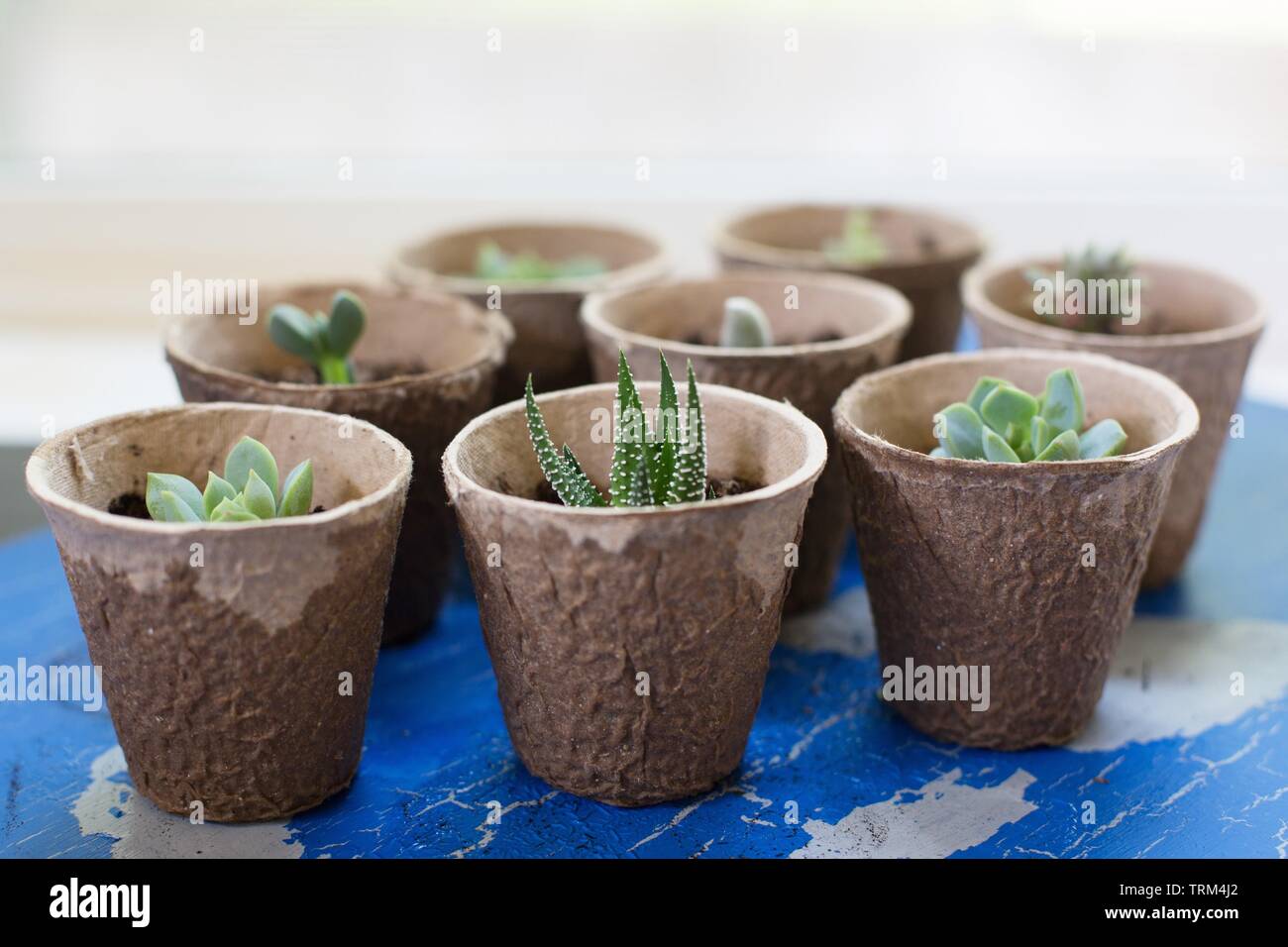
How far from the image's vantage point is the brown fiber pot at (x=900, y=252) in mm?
2387

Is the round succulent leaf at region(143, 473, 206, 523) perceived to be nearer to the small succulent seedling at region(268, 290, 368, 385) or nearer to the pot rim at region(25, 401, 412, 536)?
the pot rim at region(25, 401, 412, 536)

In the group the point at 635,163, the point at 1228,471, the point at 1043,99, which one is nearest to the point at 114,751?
the point at 1228,471

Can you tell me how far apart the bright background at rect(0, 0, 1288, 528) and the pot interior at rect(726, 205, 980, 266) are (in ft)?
1.77

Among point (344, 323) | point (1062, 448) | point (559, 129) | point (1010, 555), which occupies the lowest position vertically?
point (1010, 555)

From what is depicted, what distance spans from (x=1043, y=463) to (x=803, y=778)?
0.46 metres

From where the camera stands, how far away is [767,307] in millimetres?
2250

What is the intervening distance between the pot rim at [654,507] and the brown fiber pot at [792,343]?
96mm

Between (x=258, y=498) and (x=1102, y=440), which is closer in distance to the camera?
(x=258, y=498)

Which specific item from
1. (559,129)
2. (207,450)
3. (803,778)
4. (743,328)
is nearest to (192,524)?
(207,450)

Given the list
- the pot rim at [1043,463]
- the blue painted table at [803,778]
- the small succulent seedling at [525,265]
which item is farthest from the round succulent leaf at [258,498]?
the small succulent seedling at [525,265]

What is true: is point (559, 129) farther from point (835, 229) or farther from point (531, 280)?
point (531, 280)

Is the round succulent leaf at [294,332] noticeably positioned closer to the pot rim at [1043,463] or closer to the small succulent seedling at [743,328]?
the small succulent seedling at [743,328]

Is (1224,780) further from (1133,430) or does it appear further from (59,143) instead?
(59,143)

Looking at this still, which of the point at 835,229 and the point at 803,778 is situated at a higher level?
the point at 835,229
